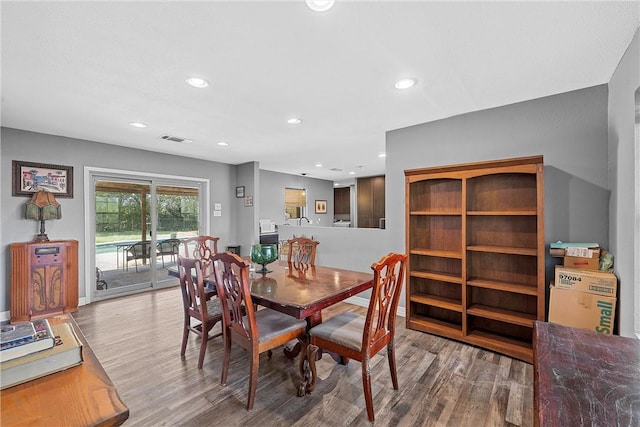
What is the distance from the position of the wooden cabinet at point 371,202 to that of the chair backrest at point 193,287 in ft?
19.7

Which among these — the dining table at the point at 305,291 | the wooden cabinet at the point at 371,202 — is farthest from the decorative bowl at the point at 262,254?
the wooden cabinet at the point at 371,202

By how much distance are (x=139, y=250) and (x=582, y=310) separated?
18.9 feet

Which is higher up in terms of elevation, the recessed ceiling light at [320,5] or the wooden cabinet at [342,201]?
the recessed ceiling light at [320,5]

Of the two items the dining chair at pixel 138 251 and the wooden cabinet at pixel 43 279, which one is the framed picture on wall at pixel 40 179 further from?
the dining chair at pixel 138 251

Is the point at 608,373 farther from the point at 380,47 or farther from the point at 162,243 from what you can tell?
the point at 162,243

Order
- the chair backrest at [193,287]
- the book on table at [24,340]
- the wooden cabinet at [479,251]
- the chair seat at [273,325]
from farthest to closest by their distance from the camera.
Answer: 1. the wooden cabinet at [479,251]
2. the chair backrest at [193,287]
3. the chair seat at [273,325]
4. the book on table at [24,340]

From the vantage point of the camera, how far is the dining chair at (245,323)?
195cm

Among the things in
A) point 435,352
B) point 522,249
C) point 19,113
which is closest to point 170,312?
point 19,113

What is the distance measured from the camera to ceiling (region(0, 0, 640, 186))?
5.10 ft

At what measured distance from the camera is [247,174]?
5.95 metres

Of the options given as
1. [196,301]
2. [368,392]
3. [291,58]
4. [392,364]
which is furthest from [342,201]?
[368,392]

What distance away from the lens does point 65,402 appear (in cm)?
65

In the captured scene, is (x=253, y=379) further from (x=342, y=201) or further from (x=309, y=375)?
(x=342, y=201)

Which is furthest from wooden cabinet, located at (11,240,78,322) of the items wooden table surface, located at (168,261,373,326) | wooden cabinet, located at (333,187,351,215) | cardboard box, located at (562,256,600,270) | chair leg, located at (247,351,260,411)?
wooden cabinet, located at (333,187,351,215)
